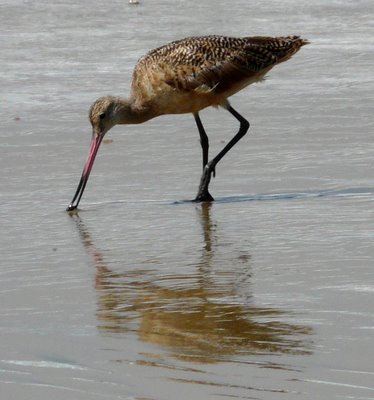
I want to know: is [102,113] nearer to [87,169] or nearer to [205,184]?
[87,169]

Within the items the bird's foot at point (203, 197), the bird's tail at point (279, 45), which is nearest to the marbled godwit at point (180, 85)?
the bird's tail at point (279, 45)

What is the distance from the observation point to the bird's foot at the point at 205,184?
29.8ft

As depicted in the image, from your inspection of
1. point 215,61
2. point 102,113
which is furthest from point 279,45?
point 102,113

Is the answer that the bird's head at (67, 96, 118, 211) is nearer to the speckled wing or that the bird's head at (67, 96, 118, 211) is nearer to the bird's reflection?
the speckled wing

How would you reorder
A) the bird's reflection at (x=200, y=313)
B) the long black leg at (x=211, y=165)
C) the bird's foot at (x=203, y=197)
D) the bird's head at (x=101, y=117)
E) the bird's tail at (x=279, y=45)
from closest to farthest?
the bird's reflection at (x=200, y=313)
the bird's foot at (x=203, y=197)
the long black leg at (x=211, y=165)
the bird's head at (x=101, y=117)
the bird's tail at (x=279, y=45)

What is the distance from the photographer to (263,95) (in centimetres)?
1254

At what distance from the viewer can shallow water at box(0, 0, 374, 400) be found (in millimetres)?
5305

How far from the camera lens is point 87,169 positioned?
9.45 meters

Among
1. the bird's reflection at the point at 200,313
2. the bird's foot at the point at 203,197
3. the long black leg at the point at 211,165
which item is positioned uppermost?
the bird's reflection at the point at 200,313

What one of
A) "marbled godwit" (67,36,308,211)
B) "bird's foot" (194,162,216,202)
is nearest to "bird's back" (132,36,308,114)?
"marbled godwit" (67,36,308,211)

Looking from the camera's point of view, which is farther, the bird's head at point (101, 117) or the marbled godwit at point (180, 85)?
the marbled godwit at point (180, 85)

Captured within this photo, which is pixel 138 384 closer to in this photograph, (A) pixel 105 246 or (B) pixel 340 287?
(B) pixel 340 287

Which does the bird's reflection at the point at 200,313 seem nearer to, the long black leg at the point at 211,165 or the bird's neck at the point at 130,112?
the long black leg at the point at 211,165

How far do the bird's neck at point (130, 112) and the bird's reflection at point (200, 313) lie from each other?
2.81 meters
